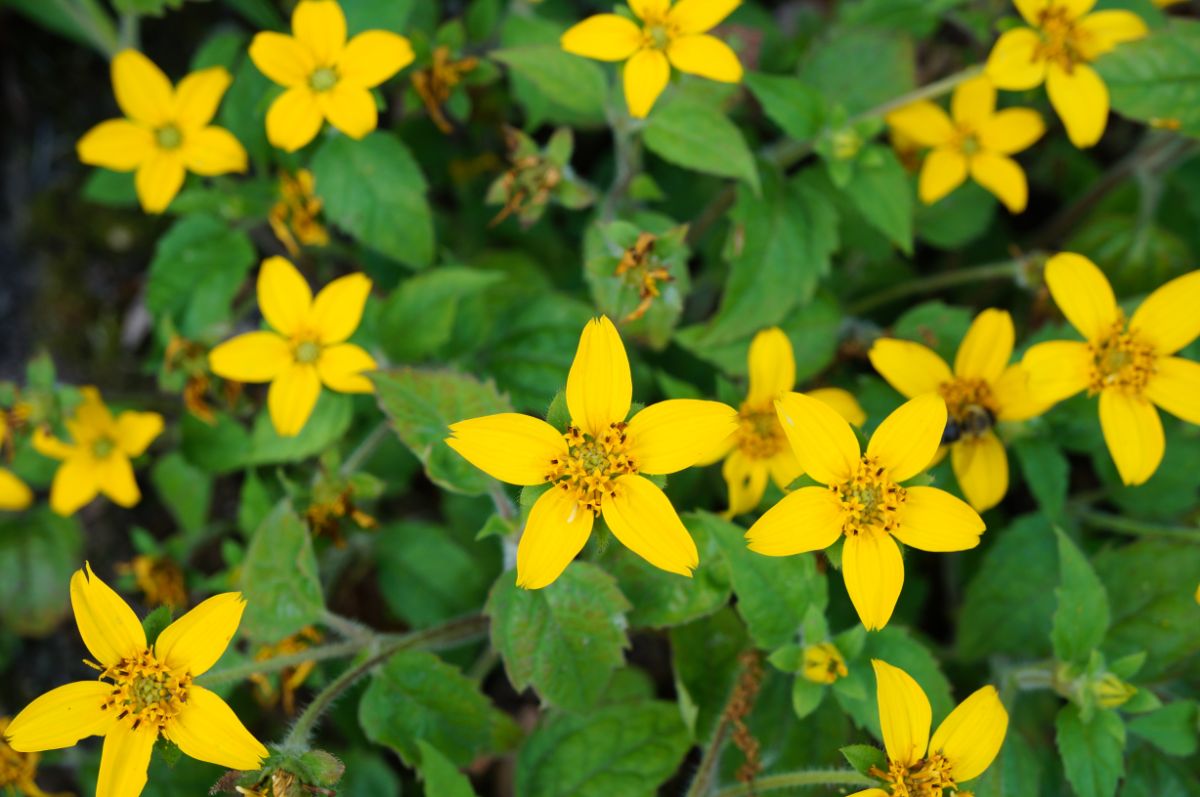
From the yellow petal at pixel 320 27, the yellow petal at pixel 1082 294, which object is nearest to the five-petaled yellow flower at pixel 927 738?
the yellow petal at pixel 1082 294

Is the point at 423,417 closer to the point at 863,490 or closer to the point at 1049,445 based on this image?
the point at 863,490

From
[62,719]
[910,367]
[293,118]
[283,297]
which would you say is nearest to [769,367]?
[910,367]

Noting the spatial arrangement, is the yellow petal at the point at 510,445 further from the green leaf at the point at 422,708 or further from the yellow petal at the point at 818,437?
the green leaf at the point at 422,708

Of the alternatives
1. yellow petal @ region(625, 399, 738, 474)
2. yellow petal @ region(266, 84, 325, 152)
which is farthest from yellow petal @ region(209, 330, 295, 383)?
yellow petal @ region(625, 399, 738, 474)

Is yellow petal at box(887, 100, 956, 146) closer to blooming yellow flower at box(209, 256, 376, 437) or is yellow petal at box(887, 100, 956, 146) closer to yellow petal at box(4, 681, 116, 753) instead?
blooming yellow flower at box(209, 256, 376, 437)

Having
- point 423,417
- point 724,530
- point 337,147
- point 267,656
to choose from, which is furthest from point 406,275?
point 724,530

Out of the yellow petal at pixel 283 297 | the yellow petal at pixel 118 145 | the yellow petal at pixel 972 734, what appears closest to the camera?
the yellow petal at pixel 972 734
